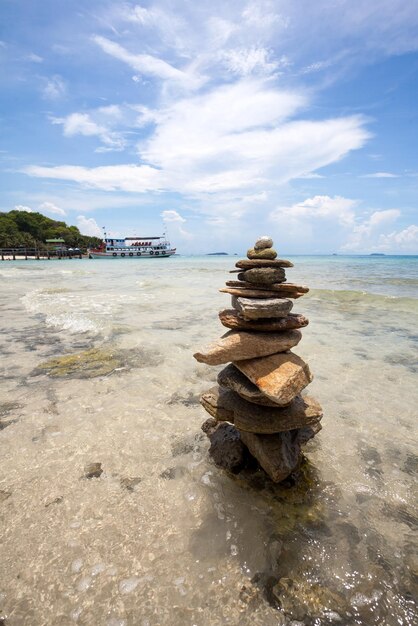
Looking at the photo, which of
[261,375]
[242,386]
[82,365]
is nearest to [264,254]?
[261,375]

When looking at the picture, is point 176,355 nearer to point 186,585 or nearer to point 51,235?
point 186,585

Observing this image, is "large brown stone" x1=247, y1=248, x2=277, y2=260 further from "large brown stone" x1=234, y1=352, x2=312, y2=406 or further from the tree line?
the tree line

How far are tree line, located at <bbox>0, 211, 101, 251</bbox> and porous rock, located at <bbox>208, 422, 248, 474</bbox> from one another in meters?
136

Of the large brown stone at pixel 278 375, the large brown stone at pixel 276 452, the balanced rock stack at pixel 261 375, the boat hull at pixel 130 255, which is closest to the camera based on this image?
the large brown stone at pixel 278 375

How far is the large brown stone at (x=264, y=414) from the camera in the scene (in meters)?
4.45

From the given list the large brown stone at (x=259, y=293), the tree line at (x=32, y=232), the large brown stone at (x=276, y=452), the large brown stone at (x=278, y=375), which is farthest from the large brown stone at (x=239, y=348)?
the tree line at (x=32, y=232)

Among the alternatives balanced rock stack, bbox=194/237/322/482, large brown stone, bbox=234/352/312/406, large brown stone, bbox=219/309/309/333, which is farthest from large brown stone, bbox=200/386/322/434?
large brown stone, bbox=219/309/309/333

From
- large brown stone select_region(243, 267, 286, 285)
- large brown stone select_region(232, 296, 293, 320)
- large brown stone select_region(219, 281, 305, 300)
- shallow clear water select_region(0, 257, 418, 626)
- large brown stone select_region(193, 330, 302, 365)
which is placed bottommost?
shallow clear water select_region(0, 257, 418, 626)

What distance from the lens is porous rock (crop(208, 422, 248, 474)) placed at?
478 centimetres

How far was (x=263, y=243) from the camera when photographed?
16.2 feet

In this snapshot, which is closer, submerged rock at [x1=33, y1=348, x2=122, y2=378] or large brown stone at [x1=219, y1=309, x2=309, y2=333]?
large brown stone at [x1=219, y1=309, x2=309, y2=333]

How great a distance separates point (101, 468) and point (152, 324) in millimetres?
9695

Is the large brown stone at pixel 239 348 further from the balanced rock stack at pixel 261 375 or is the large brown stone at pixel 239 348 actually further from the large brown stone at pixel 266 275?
the large brown stone at pixel 266 275

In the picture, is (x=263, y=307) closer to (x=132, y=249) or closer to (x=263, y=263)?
(x=263, y=263)
